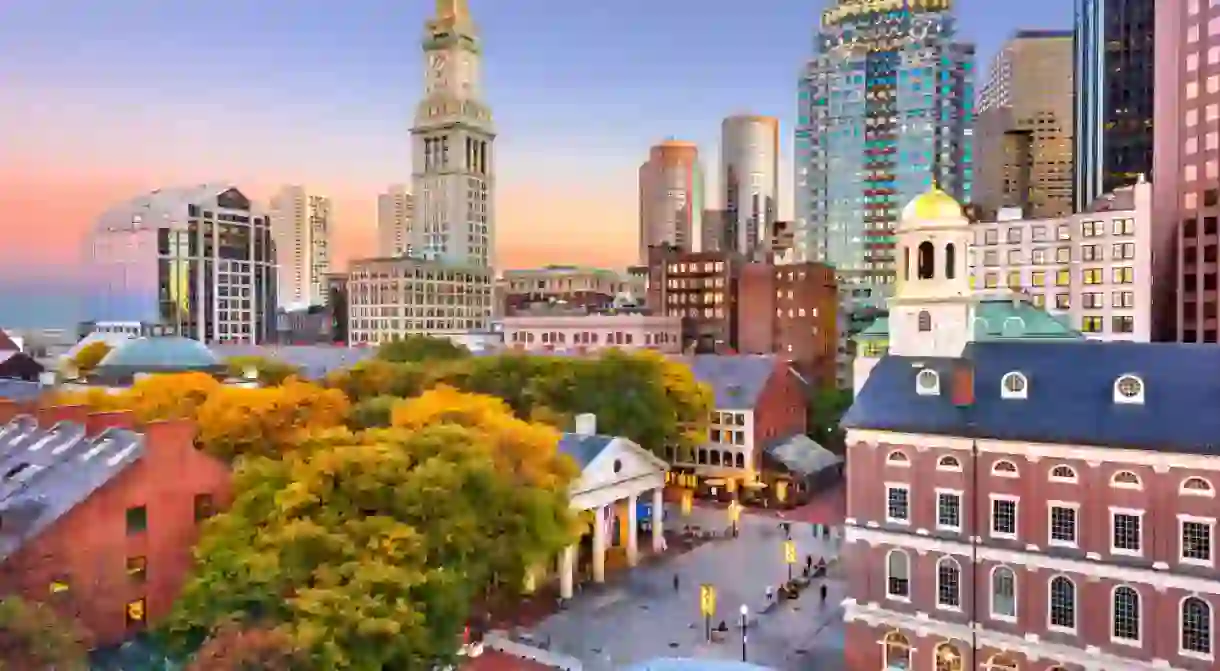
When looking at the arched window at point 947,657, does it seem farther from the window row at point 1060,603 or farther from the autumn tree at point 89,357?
the autumn tree at point 89,357

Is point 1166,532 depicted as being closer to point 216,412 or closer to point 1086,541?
point 1086,541

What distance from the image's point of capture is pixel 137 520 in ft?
139

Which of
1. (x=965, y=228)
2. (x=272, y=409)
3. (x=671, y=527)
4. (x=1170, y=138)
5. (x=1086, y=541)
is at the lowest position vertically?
(x=671, y=527)

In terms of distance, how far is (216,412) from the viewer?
55.8 m

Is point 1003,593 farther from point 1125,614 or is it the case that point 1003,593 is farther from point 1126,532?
point 1126,532

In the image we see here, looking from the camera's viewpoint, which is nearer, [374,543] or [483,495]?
[374,543]

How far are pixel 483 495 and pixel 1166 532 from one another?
2652 cm

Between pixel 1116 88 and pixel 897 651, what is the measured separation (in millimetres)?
143105

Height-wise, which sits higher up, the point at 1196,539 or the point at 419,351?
the point at 419,351

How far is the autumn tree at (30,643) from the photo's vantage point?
24.4 m

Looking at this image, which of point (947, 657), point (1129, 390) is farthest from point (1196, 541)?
point (947, 657)

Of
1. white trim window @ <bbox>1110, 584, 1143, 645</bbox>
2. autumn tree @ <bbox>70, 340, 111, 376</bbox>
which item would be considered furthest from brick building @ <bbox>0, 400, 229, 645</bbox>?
autumn tree @ <bbox>70, 340, 111, 376</bbox>

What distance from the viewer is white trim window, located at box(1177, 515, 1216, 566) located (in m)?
35.3

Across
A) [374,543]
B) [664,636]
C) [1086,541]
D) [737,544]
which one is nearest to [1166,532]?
[1086,541]
